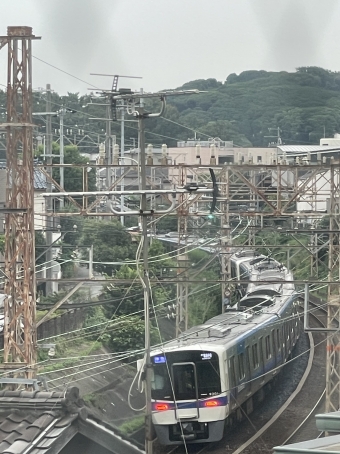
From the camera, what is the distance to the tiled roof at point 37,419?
8.80 ft

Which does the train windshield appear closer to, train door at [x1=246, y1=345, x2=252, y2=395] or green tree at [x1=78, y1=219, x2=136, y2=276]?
train door at [x1=246, y1=345, x2=252, y2=395]

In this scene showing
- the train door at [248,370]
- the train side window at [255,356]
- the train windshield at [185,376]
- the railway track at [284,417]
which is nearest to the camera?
the train windshield at [185,376]

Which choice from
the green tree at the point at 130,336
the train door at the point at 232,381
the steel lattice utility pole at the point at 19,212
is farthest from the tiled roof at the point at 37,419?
the green tree at the point at 130,336

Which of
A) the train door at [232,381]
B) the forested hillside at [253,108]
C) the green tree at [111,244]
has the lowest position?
the train door at [232,381]

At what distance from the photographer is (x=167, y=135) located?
7.95m

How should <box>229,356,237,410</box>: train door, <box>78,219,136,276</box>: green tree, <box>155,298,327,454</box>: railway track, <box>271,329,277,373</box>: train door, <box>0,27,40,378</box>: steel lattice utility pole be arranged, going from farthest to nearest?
<box>78,219,136,276</box>: green tree < <box>271,329,277,373</box>: train door < <box>155,298,327,454</box>: railway track < <box>229,356,237,410</box>: train door < <box>0,27,40,378</box>: steel lattice utility pole

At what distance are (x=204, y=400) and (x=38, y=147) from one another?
5.73m

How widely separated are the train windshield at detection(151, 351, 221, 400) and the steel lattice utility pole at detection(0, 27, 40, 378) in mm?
A: 772

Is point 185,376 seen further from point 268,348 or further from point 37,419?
point 37,419

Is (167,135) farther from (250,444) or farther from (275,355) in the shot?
(250,444)

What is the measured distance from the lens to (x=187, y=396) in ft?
17.0

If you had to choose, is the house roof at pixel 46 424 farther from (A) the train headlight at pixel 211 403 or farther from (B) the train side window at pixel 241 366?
(B) the train side window at pixel 241 366

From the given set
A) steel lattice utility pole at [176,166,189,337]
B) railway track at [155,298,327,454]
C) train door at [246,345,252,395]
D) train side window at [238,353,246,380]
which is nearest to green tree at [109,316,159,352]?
steel lattice utility pole at [176,166,189,337]

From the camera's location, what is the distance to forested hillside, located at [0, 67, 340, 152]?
5884 millimetres
